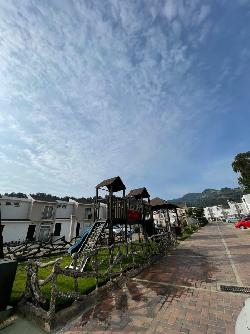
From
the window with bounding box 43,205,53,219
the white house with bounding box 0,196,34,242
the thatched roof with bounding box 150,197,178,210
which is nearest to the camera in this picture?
the thatched roof with bounding box 150,197,178,210

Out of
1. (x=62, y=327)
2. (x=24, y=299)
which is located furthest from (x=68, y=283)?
(x=62, y=327)

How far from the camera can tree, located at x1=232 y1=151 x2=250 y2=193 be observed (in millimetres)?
28583

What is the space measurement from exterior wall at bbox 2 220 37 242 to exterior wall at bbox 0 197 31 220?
108 cm

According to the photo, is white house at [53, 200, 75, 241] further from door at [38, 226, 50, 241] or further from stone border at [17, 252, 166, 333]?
stone border at [17, 252, 166, 333]

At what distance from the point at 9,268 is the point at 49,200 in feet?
115

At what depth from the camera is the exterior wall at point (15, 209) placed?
32.7 meters

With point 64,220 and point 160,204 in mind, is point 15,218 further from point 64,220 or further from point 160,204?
point 160,204

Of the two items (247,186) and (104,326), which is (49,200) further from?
(104,326)

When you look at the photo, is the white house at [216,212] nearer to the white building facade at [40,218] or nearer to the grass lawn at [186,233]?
the grass lawn at [186,233]

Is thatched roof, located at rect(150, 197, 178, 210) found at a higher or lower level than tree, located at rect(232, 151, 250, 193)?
lower

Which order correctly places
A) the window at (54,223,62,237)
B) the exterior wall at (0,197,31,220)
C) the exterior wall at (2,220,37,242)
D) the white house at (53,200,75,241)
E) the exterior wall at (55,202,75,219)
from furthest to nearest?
the exterior wall at (55,202,75,219), the white house at (53,200,75,241), the window at (54,223,62,237), the exterior wall at (0,197,31,220), the exterior wall at (2,220,37,242)

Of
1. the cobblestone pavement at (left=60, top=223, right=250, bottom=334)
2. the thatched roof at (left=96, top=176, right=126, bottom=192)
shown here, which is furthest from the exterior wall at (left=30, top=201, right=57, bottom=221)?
the cobblestone pavement at (left=60, top=223, right=250, bottom=334)

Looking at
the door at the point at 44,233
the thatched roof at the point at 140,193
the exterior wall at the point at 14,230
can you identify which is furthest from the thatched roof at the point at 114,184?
the door at the point at 44,233

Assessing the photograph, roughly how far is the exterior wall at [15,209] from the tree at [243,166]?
112 ft
